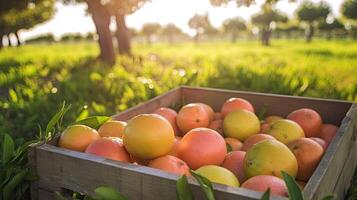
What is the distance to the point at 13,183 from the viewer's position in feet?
5.04

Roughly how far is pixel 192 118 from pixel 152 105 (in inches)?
19.2

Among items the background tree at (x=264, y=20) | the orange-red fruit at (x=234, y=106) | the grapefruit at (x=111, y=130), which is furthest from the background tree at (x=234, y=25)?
the grapefruit at (x=111, y=130)

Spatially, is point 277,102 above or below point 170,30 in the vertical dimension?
above

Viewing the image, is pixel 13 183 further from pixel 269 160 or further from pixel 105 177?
pixel 269 160

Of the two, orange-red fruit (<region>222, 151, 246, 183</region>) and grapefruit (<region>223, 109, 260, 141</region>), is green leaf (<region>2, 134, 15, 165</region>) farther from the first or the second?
grapefruit (<region>223, 109, 260, 141</region>)

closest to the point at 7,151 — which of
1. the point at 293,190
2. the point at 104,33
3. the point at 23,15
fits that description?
the point at 293,190

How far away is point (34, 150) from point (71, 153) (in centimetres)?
20

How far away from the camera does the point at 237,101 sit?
238 cm

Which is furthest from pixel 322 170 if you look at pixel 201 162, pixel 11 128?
pixel 11 128

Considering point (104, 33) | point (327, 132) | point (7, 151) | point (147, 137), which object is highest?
point (104, 33)

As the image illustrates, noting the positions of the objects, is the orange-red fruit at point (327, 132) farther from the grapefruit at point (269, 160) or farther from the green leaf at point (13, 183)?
the green leaf at point (13, 183)

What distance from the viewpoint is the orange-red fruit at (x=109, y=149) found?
4.93ft

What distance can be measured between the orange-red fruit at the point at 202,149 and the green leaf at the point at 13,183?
0.65m

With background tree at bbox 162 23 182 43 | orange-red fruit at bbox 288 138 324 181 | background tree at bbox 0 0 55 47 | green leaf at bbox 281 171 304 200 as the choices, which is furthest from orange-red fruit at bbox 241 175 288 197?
background tree at bbox 162 23 182 43
